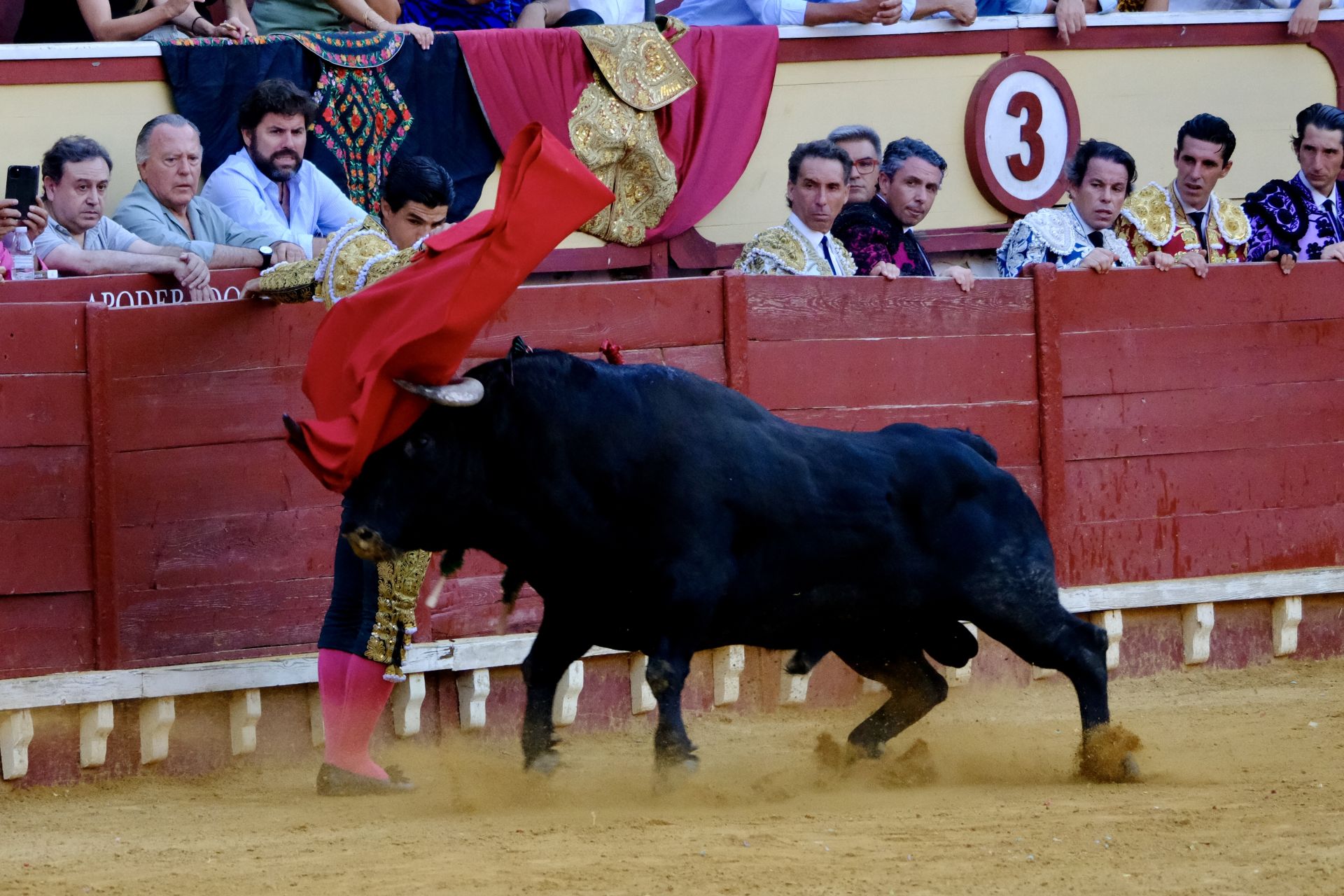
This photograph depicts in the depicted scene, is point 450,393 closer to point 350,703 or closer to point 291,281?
point 291,281

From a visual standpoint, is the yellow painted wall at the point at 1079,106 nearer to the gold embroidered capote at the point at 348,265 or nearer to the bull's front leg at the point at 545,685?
the gold embroidered capote at the point at 348,265

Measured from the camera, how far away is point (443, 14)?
6.69 m

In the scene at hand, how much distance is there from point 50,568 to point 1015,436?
9.99 ft

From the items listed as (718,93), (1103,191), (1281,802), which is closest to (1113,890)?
(1281,802)

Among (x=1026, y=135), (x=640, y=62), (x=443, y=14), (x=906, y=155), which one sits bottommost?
(x=906, y=155)

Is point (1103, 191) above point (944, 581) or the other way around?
above

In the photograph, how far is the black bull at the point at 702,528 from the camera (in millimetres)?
3766

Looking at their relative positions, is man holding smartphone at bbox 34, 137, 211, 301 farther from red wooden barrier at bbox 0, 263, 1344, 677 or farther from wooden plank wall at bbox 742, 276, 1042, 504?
wooden plank wall at bbox 742, 276, 1042, 504

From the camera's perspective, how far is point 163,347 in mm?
4766

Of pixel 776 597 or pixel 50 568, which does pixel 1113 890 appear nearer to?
pixel 776 597

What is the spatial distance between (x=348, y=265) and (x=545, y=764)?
1.19 meters

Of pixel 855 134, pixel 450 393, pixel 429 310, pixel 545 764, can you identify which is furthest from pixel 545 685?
pixel 855 134

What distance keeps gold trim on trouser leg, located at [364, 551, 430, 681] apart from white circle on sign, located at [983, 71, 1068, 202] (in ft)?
12.7

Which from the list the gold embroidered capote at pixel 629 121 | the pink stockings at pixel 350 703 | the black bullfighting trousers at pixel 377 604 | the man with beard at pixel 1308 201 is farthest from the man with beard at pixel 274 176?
the man with beard at pixel 1308 201
